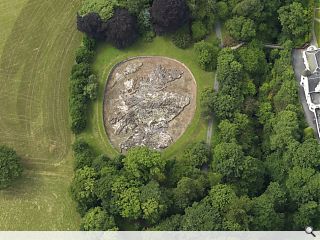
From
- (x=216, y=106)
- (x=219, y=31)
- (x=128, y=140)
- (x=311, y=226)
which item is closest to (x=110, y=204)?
(x=128, y=140)

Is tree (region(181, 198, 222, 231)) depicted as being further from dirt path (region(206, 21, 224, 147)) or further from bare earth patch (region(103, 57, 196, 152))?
bare earth patch (region(103, 57, 196, 152))

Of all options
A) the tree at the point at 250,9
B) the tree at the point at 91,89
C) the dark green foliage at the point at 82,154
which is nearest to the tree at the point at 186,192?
the dark green foliage at the point at 82,154

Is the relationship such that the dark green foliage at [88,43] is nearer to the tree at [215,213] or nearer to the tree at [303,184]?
the tree at [215,213]

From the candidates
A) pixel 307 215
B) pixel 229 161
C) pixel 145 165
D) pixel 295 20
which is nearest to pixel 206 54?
pixel 295 20

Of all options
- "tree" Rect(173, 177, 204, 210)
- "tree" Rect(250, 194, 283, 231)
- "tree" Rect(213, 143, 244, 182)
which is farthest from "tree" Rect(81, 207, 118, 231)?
"tree" Rect(250, 194, 283, 231)

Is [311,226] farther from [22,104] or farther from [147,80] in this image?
[22,104]

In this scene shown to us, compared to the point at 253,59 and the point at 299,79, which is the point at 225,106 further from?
the point at 299,79
